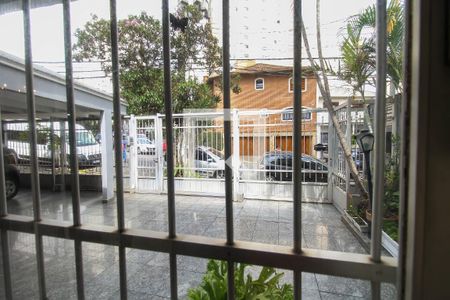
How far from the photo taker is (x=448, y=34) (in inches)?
15.3

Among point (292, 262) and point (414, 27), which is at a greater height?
point (414, 27)

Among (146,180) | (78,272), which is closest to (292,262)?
(78,272)

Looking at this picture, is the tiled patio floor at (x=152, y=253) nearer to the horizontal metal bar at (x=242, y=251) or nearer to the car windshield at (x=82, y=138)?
the horizontal metal bar at (x=242, y=251)

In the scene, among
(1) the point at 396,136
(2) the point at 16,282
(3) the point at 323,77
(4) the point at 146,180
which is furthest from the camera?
(4) the point at 146,180

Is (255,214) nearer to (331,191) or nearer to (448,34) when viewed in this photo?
(331,191)

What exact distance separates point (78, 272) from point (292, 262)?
0.60 meters

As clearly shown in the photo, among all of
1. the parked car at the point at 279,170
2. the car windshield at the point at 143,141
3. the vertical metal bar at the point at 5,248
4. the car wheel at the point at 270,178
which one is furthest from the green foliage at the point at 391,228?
the car windshield at the point at 143,141

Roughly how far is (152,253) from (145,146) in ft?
12.5

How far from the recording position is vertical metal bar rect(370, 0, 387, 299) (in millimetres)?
476

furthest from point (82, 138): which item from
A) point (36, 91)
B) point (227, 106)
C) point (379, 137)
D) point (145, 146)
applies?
point (145, 146)

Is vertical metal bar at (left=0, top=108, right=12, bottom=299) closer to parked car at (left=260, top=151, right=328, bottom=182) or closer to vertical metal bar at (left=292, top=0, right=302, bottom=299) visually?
vertical metal bar at (left=292, top=0, right=302, bottom=299)

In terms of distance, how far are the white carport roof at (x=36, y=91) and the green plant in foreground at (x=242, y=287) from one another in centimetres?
91

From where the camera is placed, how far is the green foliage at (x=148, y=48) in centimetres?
92

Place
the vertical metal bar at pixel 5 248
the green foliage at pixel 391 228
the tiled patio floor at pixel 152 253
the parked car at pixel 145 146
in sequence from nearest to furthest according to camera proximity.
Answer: the green foliage at pixel 391 228 < the vertical metal bar at pixel 5 248 < the tiled patio floor at pixel 152 253 < the parked car at pixel 145 146
